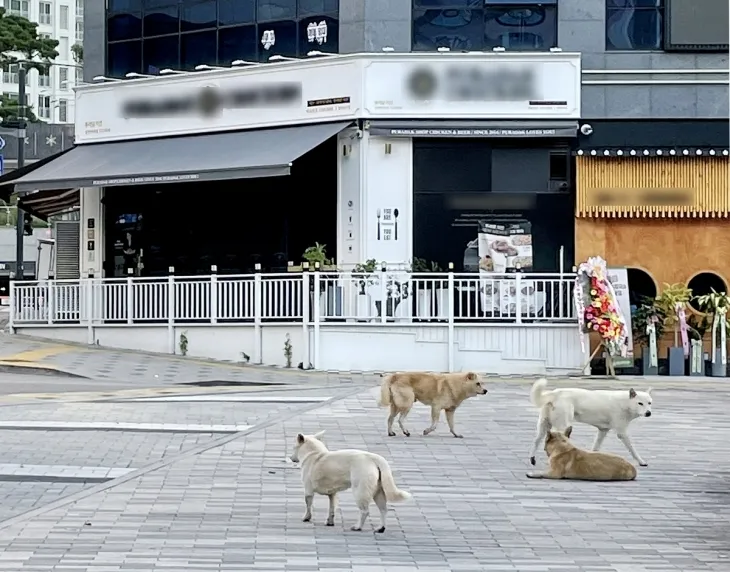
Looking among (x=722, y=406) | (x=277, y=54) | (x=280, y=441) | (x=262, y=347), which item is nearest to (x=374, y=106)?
(x=277, y=54)

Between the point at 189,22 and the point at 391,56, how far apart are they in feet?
18.3

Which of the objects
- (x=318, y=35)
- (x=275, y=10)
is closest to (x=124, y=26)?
(x=275, y=10)

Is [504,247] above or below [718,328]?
above

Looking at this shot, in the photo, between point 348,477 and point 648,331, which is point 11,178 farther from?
point 348,477

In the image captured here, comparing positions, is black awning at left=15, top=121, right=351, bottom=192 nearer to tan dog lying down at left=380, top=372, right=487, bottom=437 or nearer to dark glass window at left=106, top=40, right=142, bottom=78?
dark glass window at left=106, top=40, right=142, bottom=78

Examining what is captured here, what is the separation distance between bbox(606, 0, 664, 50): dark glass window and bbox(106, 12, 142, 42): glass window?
1047 centimetres

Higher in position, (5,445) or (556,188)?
(556,188)

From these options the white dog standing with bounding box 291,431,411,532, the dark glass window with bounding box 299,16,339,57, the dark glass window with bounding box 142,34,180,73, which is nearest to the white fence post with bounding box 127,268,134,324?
the dark glass window with bounding box 142,34,180,73

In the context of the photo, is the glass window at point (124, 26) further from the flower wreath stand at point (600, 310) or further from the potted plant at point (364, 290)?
the flower wreath stand at point (600, 310)

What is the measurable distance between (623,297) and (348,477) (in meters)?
15.4

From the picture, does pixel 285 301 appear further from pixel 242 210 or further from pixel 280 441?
pixel 280 441

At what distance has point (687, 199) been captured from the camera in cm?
2523

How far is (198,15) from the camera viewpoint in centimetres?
2898

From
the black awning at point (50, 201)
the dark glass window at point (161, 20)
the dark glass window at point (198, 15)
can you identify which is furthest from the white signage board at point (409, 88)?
the black awning at point (50, 201)
